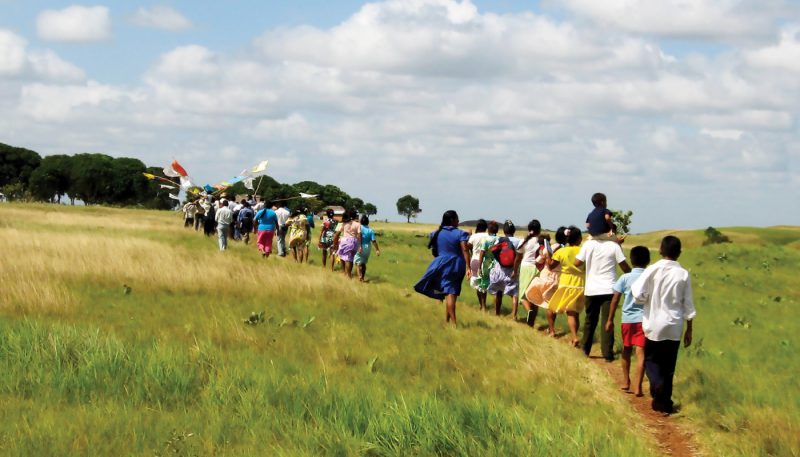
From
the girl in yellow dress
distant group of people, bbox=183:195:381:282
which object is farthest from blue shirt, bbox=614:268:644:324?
distant group of people, bbox=183:195:381:282

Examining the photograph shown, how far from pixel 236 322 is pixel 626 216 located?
133159 millimetres

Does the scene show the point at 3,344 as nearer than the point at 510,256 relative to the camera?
Yes

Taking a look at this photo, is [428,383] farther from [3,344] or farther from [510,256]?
[510,256]

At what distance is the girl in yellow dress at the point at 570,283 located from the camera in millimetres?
13242

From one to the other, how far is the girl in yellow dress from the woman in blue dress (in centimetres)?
163

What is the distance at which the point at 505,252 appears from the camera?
16.4 meters

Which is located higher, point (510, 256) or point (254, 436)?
point (510, 256)

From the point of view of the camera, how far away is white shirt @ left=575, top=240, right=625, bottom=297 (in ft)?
39.2

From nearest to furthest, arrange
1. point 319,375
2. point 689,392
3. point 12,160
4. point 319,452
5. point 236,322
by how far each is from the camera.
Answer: point 319,452 → point 319,375 → point 689,392 → point 236,322 → point 12,160

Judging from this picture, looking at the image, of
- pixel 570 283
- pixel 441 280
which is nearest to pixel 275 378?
pixel 441 280

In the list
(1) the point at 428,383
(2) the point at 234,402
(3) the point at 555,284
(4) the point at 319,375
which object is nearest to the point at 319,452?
(2) the point at 234,402

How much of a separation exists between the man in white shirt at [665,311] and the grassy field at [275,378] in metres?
0.53

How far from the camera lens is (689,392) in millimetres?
9703

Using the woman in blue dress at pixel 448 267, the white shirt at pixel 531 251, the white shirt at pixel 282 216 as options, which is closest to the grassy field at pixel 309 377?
the woman in blue dress at pixel 448 267
